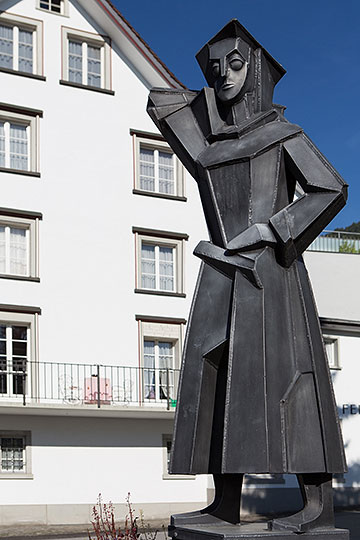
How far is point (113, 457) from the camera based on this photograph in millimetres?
29172

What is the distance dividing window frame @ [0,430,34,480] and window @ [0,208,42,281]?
4407 millimetres

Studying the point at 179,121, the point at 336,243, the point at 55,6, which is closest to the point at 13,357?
the point at 55,6

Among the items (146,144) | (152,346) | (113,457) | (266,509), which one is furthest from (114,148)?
(266,509)

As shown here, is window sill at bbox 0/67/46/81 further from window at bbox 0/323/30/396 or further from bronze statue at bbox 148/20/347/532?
bronze statue at bbox 148/20/347/532

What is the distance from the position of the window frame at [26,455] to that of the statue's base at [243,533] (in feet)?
75.3

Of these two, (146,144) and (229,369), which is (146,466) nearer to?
(146,144)

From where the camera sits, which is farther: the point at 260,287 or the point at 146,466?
the point at 146,466

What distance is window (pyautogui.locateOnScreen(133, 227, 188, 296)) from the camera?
3073 cm

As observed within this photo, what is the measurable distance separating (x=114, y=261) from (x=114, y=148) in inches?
139

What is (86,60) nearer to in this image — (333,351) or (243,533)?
(333,351)

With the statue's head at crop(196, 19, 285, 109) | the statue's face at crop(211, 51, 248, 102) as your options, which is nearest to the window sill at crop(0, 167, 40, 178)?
the statue's head at crop(196, 19, 285, 109)

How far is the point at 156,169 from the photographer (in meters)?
31.5

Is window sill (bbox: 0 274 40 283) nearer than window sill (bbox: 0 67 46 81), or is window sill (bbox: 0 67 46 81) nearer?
window sill (bbox: 0 274 40 283)

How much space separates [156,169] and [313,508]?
26.8 m
